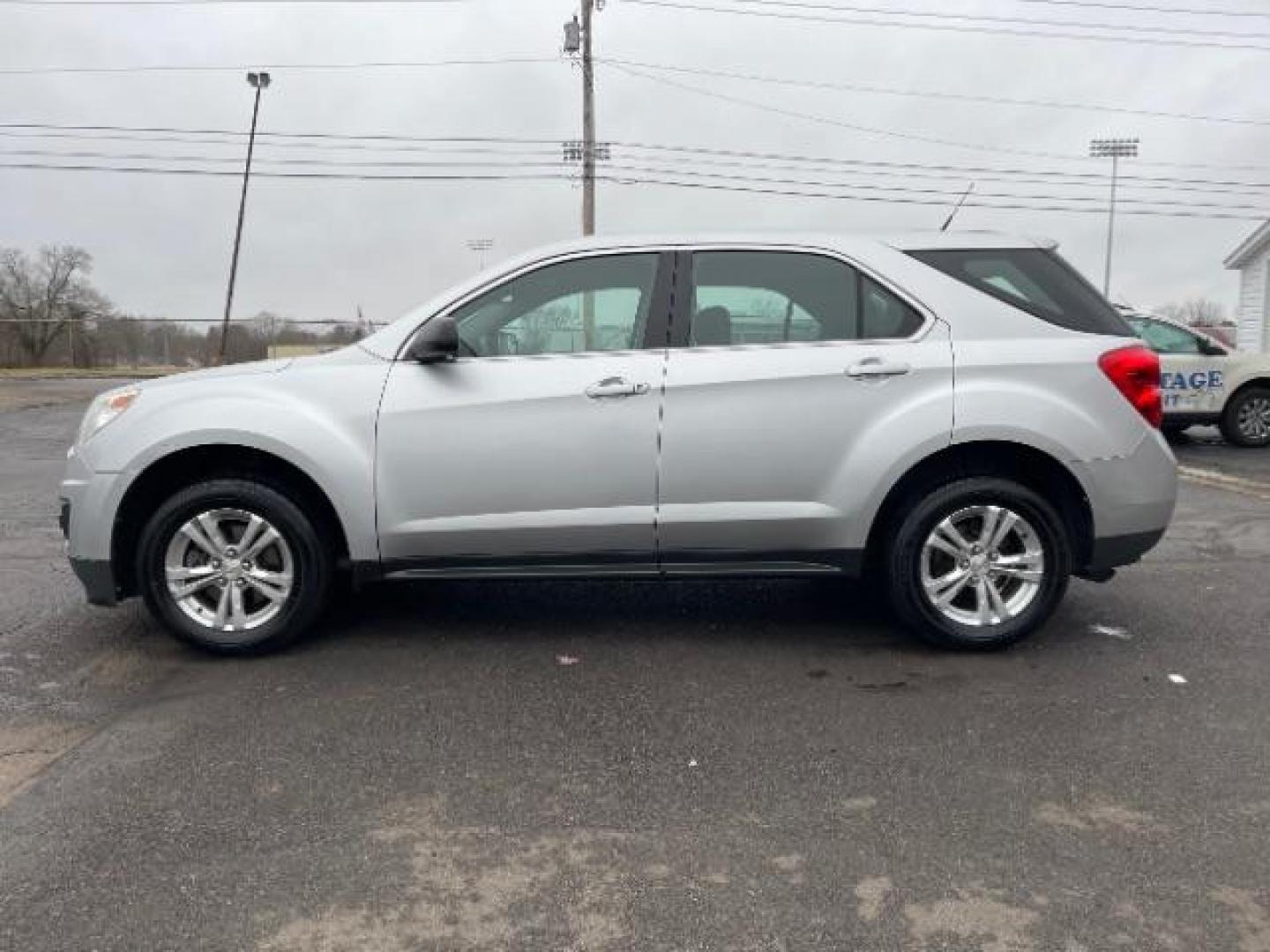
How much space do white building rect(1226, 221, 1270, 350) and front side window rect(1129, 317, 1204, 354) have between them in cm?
1271

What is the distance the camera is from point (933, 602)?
14.5 ft

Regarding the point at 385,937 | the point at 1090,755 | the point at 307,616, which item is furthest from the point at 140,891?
the point at 1090,755

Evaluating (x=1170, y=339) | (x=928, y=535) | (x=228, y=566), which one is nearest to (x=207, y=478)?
(x=228, y=566)

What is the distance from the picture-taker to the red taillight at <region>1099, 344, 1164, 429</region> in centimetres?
434

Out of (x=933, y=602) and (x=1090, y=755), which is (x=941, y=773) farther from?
(x=933, y=602)

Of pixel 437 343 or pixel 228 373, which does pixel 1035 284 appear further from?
pixel 228 373

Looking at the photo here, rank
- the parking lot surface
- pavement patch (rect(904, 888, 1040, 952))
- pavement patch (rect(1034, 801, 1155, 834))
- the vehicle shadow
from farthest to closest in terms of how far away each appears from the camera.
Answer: the vehicle shadow < pavement patch (rect(1034, 801, 1155, 834)) < the parking lot surface < pavement patch (rect(904, 888, 1040, 952))

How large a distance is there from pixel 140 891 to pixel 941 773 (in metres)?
2.35

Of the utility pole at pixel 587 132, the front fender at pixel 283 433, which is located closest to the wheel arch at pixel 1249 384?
the front fender at pixel 283 433

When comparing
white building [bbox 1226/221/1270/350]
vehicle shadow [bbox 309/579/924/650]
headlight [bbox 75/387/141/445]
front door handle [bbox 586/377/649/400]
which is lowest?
vehicle shadow [bbox 309/579/924/650]

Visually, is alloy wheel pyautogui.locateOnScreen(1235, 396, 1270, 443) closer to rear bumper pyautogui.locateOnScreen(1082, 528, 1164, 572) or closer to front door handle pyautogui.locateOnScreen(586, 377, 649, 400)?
rear bumper pyautogui.locateOnScreen(1082, 528, 1164, 572)

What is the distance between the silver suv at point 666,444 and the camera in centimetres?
429

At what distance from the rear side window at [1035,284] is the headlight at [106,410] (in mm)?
3465

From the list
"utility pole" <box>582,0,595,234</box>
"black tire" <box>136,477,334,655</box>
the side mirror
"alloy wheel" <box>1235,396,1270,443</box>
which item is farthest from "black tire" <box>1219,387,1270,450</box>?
"utility pole" <box>582,0,595,234</box>
